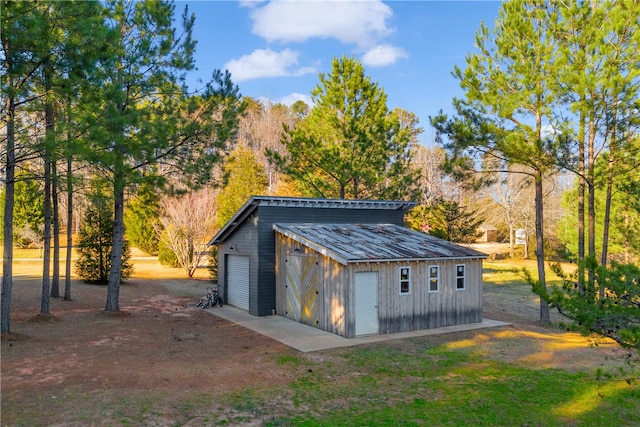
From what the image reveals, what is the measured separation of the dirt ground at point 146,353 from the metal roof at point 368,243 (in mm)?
2708

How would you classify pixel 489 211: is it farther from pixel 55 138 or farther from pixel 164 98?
pixel 55 138

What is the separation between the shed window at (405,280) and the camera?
14469 mm

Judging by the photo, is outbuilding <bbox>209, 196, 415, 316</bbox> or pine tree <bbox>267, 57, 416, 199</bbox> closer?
outbuilding <bbox>209, 196, 415, 316</bbox>

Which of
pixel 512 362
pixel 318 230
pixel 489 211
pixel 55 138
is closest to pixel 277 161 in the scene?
pixel 318 230

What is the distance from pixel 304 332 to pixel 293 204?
506 centimetres

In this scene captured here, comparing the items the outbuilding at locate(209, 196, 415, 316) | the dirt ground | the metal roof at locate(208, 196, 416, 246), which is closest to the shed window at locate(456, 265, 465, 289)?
the dirt ground

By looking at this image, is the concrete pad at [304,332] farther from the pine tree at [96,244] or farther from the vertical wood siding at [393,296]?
the pine tree at [96,244]

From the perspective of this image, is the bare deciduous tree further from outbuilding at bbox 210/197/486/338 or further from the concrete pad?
the concrete pad

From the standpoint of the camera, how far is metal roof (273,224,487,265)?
13826 millimetres

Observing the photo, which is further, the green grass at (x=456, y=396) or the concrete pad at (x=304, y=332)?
the concrete pad at (x=304, y=332)

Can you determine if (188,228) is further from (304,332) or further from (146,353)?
(146,353)

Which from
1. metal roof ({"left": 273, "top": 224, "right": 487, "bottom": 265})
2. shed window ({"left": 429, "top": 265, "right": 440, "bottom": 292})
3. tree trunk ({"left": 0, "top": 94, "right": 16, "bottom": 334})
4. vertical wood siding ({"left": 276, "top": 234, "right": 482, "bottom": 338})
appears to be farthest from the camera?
shed window ({"left": 429, "top": 265, "right": 440, "bottom": 292})

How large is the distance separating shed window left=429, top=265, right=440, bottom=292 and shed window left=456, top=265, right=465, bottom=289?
948 mm

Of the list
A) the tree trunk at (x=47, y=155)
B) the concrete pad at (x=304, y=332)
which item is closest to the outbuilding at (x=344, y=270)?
the concrete pad at (x=304, y=332)
